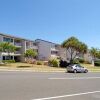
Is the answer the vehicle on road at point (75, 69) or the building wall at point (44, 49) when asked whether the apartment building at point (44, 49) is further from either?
the vehicle on road at point (75, 69)

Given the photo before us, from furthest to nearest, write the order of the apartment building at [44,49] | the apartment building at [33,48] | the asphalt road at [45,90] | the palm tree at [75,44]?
the apartment building at [44,49] < the apartment building at [33,48] < the palm tree at [75,44] < the asphalt road at [45,90]

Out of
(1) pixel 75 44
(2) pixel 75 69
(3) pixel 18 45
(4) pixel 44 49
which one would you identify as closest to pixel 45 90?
(2) pixel 75 69

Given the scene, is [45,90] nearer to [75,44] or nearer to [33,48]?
Answer: [75,44]

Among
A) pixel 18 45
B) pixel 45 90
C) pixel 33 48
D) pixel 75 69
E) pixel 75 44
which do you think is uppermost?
pixel 18 45

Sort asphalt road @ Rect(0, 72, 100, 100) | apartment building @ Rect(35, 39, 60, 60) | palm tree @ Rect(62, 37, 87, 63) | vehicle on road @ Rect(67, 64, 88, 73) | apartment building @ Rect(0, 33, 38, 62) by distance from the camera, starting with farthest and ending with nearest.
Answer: apartment building @ Rect(35, 39, 60, 60)
apartment building @ Rect(0, 33, 38, 62)
palm tree @ Rect(62, 37, 87, 63)
vehicle on road @ Rect(67, 64, 88, 73)
asphalt road @ Rect(0, 72, 100, 100)

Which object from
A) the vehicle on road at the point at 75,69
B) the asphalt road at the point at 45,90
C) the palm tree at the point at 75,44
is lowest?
the asphalt road at the point at 45,90

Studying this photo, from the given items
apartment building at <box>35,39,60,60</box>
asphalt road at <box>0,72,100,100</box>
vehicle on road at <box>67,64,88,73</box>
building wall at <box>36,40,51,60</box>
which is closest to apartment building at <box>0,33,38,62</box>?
apartment building at <box>35,39,60,60</box>

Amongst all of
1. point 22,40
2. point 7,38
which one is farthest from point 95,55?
point 7,38

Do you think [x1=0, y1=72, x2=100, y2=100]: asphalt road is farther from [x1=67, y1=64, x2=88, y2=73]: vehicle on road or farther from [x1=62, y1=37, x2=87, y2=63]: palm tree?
[x1=62, y1=37, x2=87, y2=63]: palm tree

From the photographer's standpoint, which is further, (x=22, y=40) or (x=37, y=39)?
(x=37, y=39)

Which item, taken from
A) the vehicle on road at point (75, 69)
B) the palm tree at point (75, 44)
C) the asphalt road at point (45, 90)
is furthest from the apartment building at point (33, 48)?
the asphalt road at point (45, 90)

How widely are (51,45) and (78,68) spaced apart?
177ft

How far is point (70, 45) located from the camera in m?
70.4

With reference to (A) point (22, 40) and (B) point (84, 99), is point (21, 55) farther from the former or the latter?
(B) point (84, 99)
